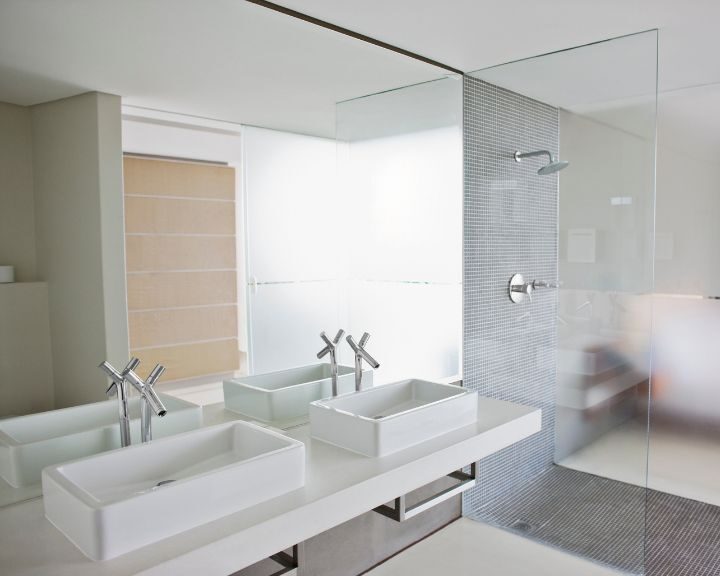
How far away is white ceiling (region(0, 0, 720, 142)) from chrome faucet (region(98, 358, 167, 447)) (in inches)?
31.5

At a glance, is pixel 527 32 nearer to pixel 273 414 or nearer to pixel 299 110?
pixel 299 110

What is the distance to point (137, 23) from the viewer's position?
77.9 inches

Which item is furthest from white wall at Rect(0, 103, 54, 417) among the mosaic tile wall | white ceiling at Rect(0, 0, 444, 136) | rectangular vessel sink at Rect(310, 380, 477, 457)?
the mosaic tile wall

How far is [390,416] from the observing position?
215 cm

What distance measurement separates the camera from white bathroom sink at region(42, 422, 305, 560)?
55.2 inches

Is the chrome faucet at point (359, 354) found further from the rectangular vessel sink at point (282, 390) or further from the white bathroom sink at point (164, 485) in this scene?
the white bathroom sink at point (164, 485)

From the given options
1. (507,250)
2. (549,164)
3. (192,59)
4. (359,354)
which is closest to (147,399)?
(359,354)

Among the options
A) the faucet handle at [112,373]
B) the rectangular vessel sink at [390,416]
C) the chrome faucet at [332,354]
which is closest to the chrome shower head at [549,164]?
the rectangular vessel sink at [390,416]

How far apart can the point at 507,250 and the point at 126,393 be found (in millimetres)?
2212

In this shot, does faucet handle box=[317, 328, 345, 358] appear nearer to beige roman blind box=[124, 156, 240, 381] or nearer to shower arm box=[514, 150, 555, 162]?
beige roman blind box=[124, 156, 240, 381]

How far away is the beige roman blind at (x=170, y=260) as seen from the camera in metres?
1.81

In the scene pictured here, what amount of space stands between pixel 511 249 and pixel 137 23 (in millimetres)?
2178

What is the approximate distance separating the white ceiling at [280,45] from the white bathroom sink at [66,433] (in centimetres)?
91

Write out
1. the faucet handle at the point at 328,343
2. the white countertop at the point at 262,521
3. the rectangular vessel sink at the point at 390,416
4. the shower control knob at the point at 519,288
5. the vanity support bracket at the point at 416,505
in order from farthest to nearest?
the shower control knob at the point at 519,288 → the faucet handle at the point at 328,343 → the vanity support bracket at the point at 416,505 → the rectangular vessel sink at the point at 390,416 → the white countertop at the point at 262,521
